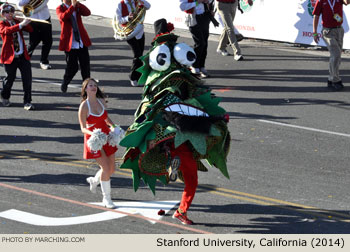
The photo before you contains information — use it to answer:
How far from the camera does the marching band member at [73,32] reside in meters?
14.7

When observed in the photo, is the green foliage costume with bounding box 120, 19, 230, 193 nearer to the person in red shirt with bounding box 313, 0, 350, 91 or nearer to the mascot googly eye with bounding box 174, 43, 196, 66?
the mascot googly eye with bounding box 174, 43, 196, 66

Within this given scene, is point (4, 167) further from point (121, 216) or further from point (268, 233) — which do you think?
point (268, 233)

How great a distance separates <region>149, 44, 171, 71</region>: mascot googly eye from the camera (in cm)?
902

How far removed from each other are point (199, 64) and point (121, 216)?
779 cm

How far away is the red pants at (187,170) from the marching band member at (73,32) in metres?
6.53

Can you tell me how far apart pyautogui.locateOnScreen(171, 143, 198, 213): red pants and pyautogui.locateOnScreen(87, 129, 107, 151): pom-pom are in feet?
2.90

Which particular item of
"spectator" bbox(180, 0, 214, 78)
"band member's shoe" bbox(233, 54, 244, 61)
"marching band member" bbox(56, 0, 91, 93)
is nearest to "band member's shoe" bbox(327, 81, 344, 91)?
"spectator" bbox(180, 0, 214, 78)

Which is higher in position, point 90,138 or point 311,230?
point 90,138

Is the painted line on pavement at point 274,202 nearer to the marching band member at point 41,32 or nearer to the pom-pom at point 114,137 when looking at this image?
the pom-pom at point 114,137

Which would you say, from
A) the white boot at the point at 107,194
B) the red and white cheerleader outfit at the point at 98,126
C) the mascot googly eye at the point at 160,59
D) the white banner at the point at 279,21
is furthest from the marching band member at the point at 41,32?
the mascot googly eye at the point at 160,59

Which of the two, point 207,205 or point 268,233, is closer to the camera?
point 268,233

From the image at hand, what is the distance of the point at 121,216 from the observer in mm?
9258

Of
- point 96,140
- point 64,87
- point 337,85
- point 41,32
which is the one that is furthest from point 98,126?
point 41,32

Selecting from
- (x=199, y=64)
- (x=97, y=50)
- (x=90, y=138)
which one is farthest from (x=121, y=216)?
(x=97, y=50)
